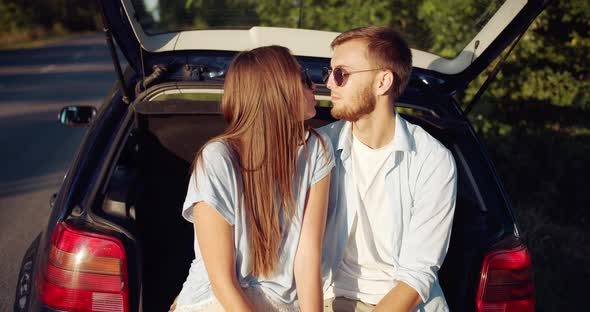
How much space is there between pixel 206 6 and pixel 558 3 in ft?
14.4

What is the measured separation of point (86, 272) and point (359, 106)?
4.12 ft

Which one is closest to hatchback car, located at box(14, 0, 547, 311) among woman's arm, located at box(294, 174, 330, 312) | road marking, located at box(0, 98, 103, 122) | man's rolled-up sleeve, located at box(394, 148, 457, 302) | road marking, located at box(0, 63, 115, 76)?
Answer: man's rolled-up sleeve, located at box(394, 148, 457, 302)

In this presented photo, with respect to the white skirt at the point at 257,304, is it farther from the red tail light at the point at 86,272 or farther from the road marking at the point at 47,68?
the road marking at the point at 47,68

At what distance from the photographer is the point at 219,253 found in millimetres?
1677

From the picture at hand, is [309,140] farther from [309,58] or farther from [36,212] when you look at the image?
[36,212]

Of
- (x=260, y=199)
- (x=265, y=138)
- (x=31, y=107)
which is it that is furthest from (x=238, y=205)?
(x=31, y=107)

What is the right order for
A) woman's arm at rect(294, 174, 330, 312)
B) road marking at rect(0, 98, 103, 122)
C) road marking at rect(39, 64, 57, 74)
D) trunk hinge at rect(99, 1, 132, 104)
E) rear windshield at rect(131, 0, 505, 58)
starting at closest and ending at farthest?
woman's arm at rect(294, 174, 330, 312) → trunk hinge at rect(99, 1, 132, 104) → rear windshield at rect(131, 0, 505, 58) → road marking at rect(0, 98, 103, 122) → road marking at rect(39, 64, 57, 74)

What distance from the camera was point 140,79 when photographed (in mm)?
2775

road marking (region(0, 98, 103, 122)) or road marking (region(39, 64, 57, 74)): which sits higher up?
road marking (region(0, 98, 103, 122))

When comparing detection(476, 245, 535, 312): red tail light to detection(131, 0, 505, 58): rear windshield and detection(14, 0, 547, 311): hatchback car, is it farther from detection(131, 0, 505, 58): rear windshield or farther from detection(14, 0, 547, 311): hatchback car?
detection(131, 0, 505, 58): rear windshield

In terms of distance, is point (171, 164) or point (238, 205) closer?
point (238, 205)

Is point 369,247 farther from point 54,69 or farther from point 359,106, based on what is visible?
point 54,69

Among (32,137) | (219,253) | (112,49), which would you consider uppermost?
(112,49)

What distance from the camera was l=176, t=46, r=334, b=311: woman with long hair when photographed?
1.69m
